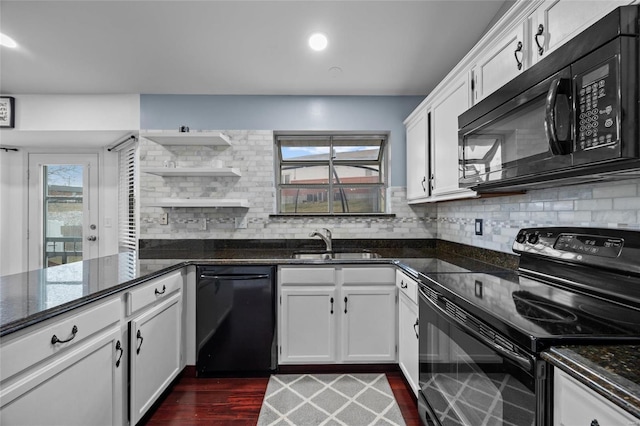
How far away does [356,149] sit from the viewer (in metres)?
3.33

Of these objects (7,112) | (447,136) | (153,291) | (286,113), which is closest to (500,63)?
(447,136)

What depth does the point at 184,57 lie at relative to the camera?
2.50m

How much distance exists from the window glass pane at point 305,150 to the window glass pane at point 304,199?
1.10ft

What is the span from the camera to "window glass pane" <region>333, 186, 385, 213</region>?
3309mm

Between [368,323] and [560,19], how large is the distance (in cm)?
202

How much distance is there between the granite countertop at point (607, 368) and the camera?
0.59m

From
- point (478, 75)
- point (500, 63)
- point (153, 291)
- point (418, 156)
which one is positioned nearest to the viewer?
point (500, 63)

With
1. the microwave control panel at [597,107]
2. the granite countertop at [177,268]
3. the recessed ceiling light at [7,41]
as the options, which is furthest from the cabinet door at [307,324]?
the recessed ceiling light at [7,41]

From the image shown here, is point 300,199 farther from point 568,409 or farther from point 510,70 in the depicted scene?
point 568,409

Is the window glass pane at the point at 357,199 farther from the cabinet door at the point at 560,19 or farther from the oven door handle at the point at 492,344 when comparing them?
the cabinet door at the point at 560,19

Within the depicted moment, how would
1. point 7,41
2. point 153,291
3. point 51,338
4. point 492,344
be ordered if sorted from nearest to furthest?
point 492,344 < point 51,338 < point 153,291 < point 7,41

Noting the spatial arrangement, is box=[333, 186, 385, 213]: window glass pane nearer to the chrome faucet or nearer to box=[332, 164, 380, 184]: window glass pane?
box=[332, 164, 380, 184]: window glass pane

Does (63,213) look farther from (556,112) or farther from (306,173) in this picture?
(556,112)

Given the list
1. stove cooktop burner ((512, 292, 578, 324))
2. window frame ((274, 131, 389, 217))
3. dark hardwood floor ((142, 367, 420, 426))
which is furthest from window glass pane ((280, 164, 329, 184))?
stove cooktop burner ((512, 292, 578, 324))
